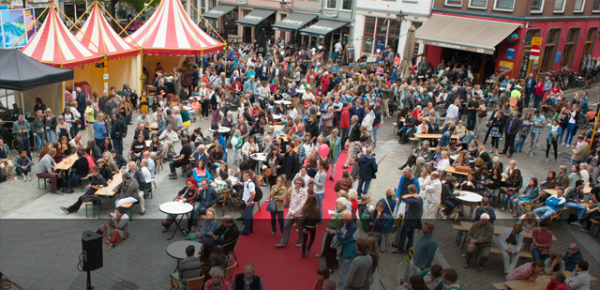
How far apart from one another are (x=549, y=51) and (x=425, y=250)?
2253 cm

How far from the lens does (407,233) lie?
9.46 meters

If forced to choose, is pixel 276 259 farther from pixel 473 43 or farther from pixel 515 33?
pixel 515 33

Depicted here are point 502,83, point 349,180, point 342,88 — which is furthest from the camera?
point 502,83

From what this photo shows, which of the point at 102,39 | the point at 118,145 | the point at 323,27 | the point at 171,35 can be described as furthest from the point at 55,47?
the point at 323,27

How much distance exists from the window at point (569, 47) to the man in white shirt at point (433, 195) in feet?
70.5

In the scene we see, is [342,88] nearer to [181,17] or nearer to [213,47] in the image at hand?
[213,47]

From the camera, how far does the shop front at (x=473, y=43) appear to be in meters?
23.4

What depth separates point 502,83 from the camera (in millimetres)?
21312

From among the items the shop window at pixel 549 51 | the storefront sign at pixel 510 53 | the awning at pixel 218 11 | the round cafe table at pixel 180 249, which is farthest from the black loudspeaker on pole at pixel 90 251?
the awning at pixel 218 11

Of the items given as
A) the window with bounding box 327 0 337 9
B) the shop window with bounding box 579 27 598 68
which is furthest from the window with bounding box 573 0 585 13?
the window with bounding box 327 0 337 9

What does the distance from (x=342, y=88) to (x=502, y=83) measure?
743 centimetres

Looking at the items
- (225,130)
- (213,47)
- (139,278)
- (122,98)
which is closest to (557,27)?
(213,47)

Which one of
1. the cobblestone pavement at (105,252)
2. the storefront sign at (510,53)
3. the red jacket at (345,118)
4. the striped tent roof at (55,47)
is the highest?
the storefront sign at (510,53)

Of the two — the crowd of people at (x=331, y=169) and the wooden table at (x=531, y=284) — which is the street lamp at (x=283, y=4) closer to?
the crowd of people at (x=331, y=169)
